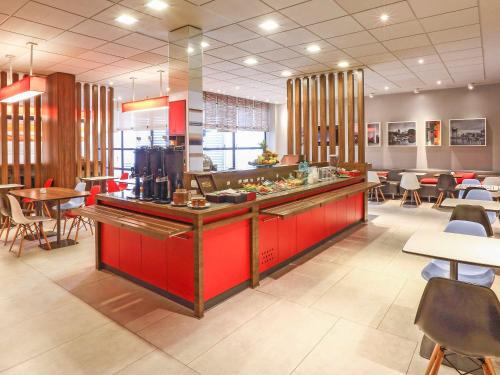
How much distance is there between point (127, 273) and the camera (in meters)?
4.36

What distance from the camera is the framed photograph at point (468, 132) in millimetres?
10156

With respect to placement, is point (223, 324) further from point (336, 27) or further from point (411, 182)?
point (411, 182)

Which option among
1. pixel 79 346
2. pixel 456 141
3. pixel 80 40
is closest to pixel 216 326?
pixel 79 346

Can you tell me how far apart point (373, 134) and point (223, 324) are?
10234 millimetres

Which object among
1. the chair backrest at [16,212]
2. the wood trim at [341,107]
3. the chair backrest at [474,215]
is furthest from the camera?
the wood trim at [341,107]

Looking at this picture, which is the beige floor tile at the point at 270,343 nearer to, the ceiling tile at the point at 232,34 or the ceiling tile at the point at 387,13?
the ceiling tile at the point at 387,13

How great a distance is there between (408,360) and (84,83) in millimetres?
9151

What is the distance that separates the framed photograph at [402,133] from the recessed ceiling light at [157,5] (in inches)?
360

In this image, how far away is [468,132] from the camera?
10.3 meters

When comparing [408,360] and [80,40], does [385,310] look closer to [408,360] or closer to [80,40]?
[408,360]

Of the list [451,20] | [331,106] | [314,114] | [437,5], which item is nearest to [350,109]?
[331,106]

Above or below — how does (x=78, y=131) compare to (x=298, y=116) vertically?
below

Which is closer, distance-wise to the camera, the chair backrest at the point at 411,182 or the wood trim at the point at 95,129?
the wood trim at the point at 95,129

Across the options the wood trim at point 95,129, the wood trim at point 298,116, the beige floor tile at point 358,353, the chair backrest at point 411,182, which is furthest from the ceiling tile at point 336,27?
the wood trim at point 95,129
